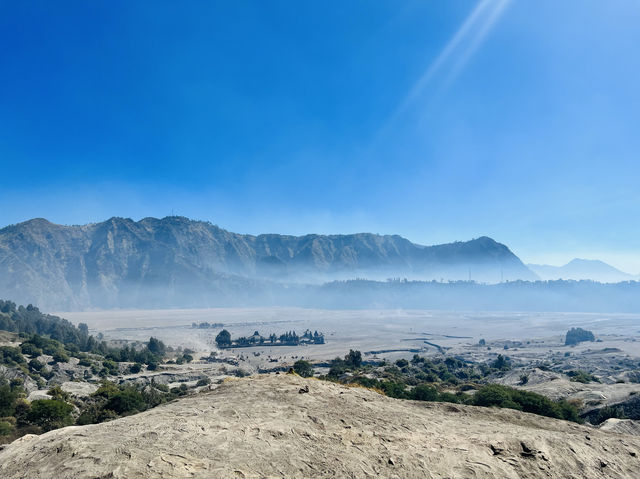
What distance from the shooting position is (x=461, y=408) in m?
22.6

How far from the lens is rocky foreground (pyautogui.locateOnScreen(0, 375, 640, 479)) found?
11.6 m

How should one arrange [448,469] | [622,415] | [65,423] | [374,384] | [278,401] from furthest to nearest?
[374,384], [622,415], [65,423], [278,401], [448,469]

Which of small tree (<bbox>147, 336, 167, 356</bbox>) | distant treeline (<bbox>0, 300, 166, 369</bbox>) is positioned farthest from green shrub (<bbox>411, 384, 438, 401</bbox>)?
small tree (<bbox>147, 336, 167, 356</bbox>)

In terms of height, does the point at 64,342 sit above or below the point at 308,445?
below

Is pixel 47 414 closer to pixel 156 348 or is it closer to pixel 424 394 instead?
pixel 424 394

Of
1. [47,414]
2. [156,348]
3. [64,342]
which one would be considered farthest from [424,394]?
[64,342]

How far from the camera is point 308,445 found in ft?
44.9

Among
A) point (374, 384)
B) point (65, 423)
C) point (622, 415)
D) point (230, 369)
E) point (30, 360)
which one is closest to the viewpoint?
point (65, 423)

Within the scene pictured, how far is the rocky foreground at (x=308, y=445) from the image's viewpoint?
38.0 ft

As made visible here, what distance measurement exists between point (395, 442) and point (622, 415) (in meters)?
38.5

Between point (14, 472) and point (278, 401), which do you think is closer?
point (14, 472)

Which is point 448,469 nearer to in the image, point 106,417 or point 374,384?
point 106,417

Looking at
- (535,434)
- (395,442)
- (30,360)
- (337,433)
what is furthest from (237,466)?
(30,360)

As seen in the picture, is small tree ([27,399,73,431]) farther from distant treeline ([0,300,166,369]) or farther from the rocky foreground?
distant treeline ([0,300,166,369])
